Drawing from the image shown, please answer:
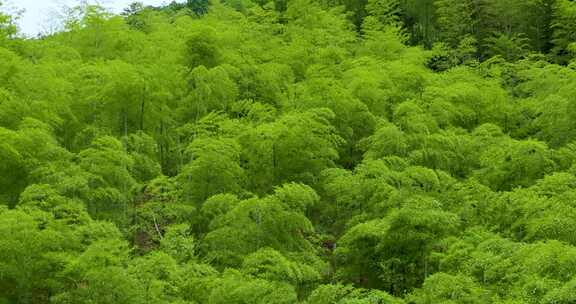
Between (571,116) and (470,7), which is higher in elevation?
(470,7)

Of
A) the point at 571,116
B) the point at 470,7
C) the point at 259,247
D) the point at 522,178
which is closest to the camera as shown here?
the point at 259,247

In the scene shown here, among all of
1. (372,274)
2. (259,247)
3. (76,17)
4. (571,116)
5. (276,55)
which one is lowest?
(372,274)

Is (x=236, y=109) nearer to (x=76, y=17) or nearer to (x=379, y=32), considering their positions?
(x=76, y=17)

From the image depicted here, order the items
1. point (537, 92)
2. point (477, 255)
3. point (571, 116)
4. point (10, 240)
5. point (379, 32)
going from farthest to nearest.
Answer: point (379, 32) → point (537, 92) → point (571, 116) → point (477, 255) → point (10, 240)

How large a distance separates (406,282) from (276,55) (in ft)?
70.3

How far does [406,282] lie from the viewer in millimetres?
18484

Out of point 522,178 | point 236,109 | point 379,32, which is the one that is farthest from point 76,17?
point 522,178

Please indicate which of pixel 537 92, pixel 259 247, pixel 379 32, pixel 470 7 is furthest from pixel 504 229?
pixel 470 7

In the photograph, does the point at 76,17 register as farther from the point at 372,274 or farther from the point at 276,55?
the point at 372,274

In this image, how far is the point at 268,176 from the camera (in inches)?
880

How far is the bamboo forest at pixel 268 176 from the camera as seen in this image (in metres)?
15.4

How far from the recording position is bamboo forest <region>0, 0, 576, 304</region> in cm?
1542

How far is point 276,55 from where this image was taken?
37.4 m

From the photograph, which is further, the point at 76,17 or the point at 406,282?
the point at 76,17
